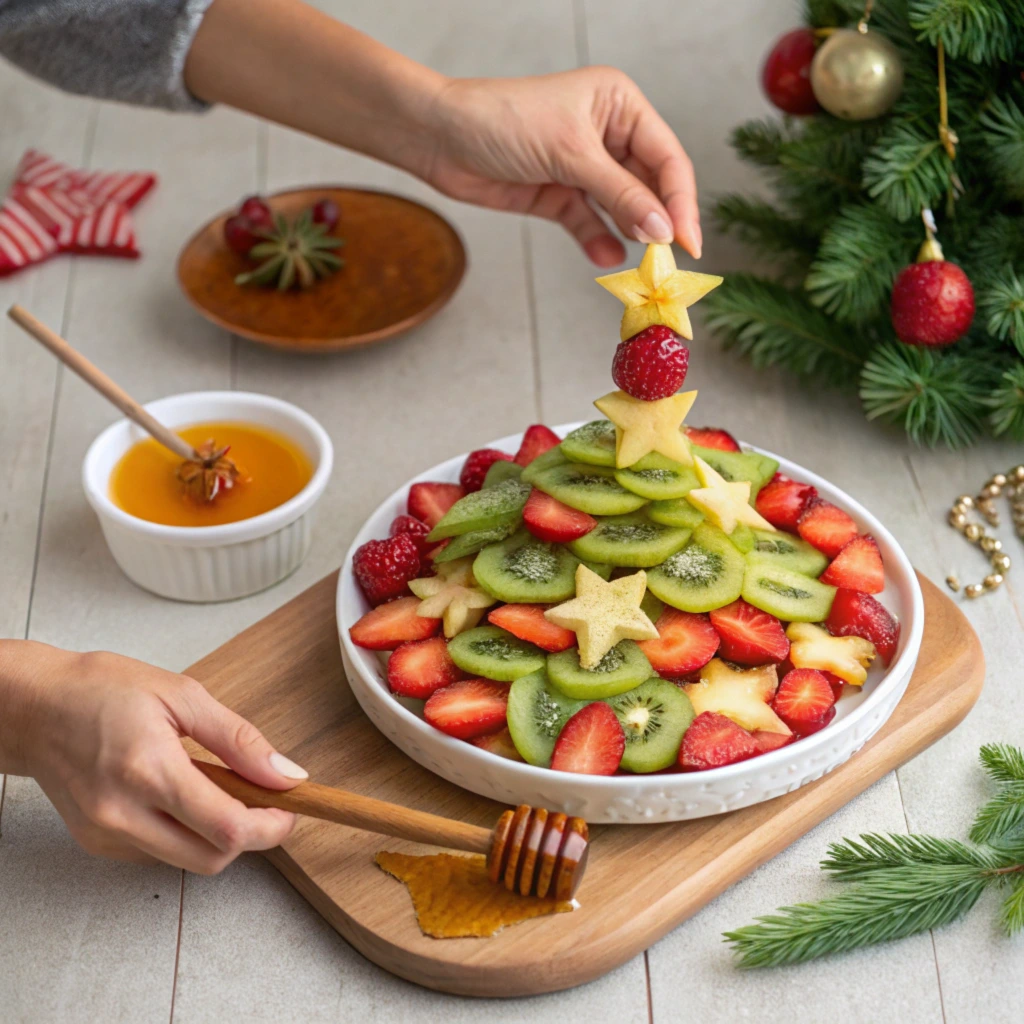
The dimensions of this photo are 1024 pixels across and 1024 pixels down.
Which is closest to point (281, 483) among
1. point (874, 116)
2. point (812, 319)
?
Answer: point (812, 319)

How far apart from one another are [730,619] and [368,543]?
402 mm

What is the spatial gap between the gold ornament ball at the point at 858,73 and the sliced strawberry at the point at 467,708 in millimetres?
977

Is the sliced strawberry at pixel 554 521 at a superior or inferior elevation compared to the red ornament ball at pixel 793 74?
inferior

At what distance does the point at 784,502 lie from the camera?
1.40 meters

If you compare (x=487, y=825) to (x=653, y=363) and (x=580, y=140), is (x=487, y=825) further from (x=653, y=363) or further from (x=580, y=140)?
(x=580, y=140)

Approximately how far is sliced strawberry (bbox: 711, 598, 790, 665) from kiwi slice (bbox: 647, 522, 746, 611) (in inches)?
0.7

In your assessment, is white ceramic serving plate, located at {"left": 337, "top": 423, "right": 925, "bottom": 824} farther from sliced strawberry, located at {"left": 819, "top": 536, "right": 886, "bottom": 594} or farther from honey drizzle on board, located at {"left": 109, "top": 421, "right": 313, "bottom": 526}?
honey drizzle on board, located at {"left": 109, "top": 421, "right": 313, "bottom": 526}

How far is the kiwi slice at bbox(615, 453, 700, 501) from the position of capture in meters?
1.26

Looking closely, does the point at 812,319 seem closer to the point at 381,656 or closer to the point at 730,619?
the point at 730,619

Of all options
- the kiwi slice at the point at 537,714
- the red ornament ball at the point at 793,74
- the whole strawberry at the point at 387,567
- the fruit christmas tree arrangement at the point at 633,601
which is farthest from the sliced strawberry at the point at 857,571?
the red ornament ball at the point at 793,74

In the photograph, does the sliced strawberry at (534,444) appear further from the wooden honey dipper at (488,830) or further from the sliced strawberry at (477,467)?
the wooden honey dipper at (488,830)

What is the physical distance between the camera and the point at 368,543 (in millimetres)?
1349

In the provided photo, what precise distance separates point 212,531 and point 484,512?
0.36 m

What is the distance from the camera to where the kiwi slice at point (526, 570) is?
123cm
